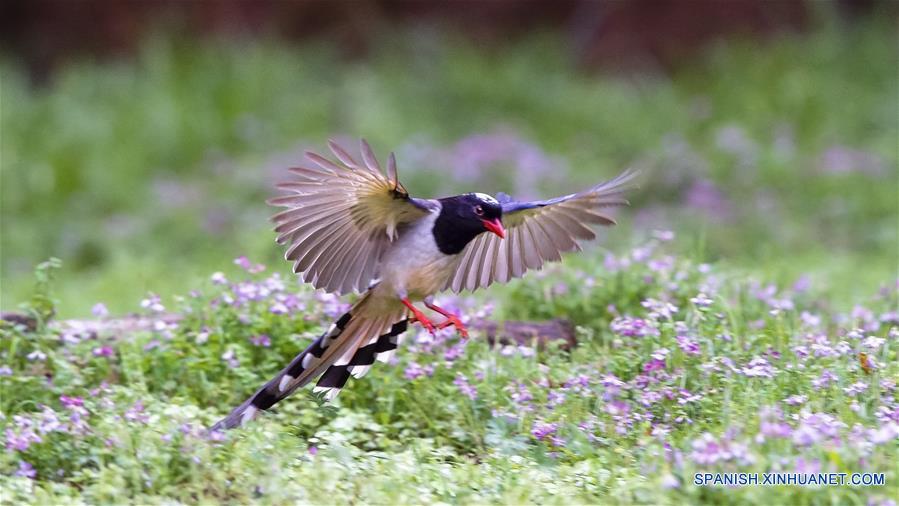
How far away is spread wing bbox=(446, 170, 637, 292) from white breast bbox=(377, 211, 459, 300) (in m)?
0.39

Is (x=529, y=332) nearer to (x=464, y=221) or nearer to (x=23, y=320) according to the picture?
(x=464, y=221)

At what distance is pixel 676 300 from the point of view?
591 centimetres

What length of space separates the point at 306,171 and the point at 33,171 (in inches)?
263

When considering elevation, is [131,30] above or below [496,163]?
above

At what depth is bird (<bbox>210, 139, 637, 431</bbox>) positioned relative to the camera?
4762mm

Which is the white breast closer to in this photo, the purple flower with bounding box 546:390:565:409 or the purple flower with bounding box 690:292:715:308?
the purple flower with bounding box 546:390:565:409

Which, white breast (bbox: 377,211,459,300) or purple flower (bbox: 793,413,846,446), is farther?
white breast (bbox: 377,211,459,300)

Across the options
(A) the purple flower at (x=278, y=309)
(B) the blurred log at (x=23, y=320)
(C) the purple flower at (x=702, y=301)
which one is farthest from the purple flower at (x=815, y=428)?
(B) the blurred log at (x=23, y=320)

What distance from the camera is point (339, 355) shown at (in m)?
5.11

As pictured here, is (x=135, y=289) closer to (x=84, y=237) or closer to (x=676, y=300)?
(x=84, y=237)

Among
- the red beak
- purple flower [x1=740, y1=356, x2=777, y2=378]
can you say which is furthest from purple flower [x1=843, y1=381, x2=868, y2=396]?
the red beak

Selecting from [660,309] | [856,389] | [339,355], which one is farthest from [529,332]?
[856,389]

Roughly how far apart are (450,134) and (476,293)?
4766 millimetres

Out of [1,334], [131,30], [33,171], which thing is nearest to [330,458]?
[1,334]
